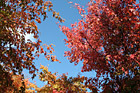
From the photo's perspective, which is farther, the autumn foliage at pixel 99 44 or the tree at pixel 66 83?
the tree at pixel 66 83

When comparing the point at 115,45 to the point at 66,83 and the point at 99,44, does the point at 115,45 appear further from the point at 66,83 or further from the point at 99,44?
the point at 66,83

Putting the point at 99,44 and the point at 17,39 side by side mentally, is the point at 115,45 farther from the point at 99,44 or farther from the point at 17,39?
the point at 17,39

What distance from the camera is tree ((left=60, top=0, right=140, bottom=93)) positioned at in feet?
20.1

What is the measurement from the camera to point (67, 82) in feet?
28.8

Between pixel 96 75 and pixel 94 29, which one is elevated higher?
pixel 94 29

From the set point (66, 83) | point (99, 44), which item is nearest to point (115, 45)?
point (99, 44)

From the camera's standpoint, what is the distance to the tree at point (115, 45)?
241 inches

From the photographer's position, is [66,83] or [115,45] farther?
[66,83]

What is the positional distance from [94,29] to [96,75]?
206 centimetres

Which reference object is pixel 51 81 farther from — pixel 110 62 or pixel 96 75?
pixel 110 62

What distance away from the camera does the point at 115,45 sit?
257 inches

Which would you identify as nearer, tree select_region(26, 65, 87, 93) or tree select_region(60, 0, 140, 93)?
tree select_region(60, 0, 140, 93)

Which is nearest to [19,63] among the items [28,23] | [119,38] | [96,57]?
[28,23]

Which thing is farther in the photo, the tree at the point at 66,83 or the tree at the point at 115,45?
the tree at the point at 66,83
